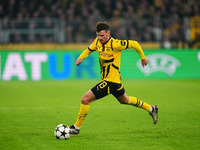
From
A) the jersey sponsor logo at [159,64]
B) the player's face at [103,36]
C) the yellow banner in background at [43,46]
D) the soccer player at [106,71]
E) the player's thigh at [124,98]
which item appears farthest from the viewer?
the jersey sponsor logo at [159,64]

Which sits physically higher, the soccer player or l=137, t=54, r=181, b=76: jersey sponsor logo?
the soccer player

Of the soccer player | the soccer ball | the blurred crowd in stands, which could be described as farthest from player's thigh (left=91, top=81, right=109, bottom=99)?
the blurred crowd in stands

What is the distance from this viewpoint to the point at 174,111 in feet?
33.6

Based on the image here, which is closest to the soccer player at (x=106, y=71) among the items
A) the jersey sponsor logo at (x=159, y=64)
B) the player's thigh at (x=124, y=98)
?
the player's thigh at (x=124, y=98)

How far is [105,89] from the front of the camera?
23.3ft

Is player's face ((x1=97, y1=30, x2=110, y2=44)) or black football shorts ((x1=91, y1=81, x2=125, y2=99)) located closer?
player's face ((x1=97, y1=30, x2=110, y2=44))

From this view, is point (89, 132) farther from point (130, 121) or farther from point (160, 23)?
point (160, 23)

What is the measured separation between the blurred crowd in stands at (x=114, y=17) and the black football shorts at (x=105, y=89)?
13192 millimetres

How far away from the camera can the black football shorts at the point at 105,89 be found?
7.05m

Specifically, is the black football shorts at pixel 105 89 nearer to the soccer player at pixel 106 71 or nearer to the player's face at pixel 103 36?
the soccer player at pixel 106 71

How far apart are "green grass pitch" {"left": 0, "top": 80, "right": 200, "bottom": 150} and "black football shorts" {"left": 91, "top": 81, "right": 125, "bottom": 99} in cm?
74

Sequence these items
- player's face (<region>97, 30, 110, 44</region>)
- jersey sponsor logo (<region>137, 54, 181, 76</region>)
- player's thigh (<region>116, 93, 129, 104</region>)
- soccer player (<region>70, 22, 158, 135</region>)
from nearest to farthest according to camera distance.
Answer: player's face (<region>97, 30, 110, 44</region>)
soccer player (<region>70, 22, 158, 135</region>)
player's thigh (<region>116, 93, 129, 104</region>)
jersey sponsor logo (<region>137, 54, 181, 76</region>)

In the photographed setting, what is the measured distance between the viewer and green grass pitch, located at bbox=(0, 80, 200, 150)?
6277mm

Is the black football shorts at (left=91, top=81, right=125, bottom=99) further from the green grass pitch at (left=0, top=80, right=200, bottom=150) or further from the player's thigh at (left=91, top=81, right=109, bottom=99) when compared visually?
the green grass pitch at (left=0, top=80, right=200, bottom=150)
